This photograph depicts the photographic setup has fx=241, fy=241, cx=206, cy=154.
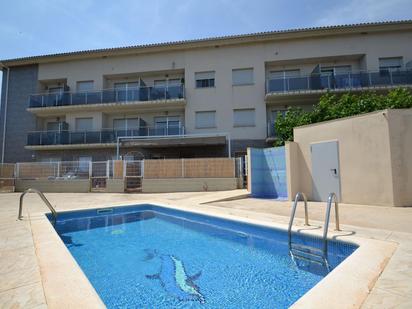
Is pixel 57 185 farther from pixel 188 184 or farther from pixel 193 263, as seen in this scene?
pixel 193 263

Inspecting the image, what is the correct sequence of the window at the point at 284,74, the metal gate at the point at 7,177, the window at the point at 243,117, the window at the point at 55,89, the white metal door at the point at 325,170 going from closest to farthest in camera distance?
the white metal door at the point at 325,170
the metal gate at the point at 7,177
the window at the point at 243,117
the window at the point at 284,74
the window at the point at 55,89

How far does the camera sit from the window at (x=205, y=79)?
2059 centimetres

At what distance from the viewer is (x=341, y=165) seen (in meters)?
9.33

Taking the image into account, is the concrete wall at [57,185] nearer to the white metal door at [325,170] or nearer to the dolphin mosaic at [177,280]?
the dolphin mosaic at [177,280]

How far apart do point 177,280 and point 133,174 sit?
13.2 metres

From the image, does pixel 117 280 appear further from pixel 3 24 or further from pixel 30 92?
pixel 30 92

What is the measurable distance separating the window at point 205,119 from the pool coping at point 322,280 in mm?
16086

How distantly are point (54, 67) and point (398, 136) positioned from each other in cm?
2662

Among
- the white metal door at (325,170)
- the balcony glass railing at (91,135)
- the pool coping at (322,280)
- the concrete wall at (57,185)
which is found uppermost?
the balcony glass railing at (91,135)

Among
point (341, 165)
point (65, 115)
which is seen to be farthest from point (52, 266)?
point (65, 115)

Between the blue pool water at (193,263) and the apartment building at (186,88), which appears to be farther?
the apartment building at (186,88)

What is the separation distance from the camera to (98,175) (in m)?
16.8

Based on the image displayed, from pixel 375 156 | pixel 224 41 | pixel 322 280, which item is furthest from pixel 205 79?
pixel 322 280

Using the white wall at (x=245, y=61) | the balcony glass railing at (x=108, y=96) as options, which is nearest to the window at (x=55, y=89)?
the balcony glass railing at (x=108, y=96)
